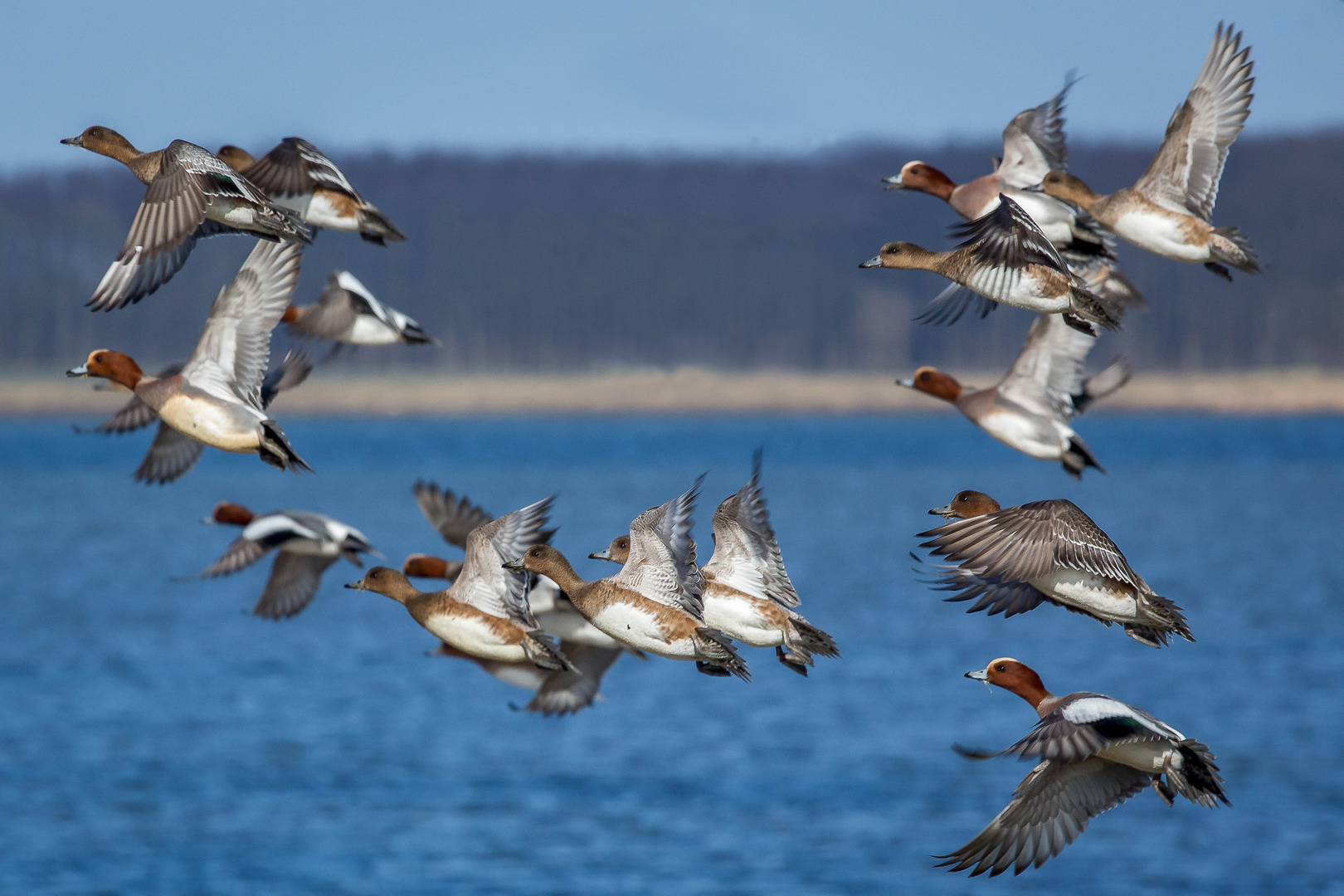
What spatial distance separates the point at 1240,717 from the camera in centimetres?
4506

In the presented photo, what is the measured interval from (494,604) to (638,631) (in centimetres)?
100

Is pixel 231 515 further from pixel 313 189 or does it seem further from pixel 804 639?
pixel 804 639

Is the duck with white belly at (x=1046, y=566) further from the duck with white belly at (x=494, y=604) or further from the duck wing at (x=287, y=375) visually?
the duck wing at (x=287, y=375)

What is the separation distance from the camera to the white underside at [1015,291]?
8125 mm

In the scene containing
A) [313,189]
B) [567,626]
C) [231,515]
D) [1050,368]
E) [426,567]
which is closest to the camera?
[313,189]

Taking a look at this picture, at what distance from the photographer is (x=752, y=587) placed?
28.5ft

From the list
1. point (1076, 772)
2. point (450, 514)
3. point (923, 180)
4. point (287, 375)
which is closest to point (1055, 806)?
point (1076, 772)

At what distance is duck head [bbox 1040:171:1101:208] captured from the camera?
9.31 metres

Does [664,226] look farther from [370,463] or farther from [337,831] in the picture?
[337,831]

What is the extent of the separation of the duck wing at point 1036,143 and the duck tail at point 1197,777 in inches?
173

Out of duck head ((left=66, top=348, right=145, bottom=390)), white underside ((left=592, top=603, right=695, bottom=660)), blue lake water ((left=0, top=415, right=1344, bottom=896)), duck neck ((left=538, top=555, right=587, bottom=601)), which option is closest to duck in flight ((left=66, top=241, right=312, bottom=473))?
duck head ((left=66, top=348, right=145, bottom=390))

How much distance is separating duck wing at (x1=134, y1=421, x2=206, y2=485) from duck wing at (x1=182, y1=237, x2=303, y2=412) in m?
3.25

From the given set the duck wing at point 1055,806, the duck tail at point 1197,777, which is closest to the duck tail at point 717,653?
the duck wing at point 1055,806

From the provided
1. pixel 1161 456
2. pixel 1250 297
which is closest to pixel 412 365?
pixel 1250 297
